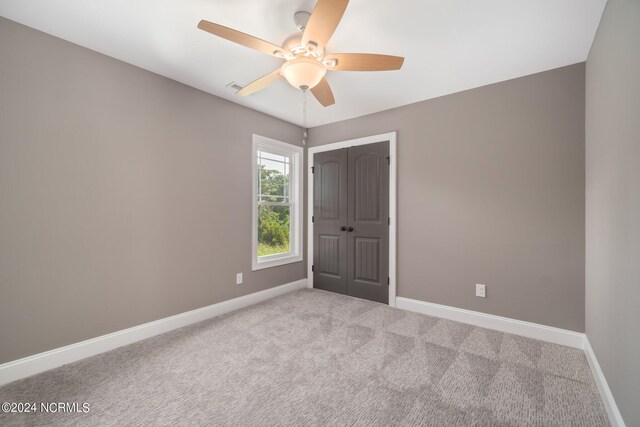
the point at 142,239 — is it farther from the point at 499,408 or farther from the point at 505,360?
the point at 505,360

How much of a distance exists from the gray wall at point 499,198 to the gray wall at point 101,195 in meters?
2.20

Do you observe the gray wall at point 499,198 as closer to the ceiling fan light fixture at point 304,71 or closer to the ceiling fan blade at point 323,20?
the ceiling fan light fixture at point 304,71

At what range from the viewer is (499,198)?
2.80 m

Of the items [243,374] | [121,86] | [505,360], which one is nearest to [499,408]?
[505,360]

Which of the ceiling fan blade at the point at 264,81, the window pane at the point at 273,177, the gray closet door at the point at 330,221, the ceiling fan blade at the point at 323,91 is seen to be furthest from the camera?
the gray closet door at the point at 330,221

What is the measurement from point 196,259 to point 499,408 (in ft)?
9.25

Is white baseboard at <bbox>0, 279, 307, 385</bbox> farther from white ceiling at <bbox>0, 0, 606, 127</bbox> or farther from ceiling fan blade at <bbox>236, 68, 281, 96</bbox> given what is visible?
white ceiling at <bbox>0, 0, 606, 127</bbox>

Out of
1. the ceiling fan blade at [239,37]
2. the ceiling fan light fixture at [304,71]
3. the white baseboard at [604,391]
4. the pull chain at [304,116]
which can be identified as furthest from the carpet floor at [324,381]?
the pull chain at [304,116]

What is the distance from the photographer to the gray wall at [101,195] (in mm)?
1942

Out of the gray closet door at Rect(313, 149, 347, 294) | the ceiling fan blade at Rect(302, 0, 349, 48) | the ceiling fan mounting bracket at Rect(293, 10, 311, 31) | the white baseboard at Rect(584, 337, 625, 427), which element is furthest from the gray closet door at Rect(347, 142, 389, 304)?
the ceiling fan blade at Rect(302, 0, 349, 48)

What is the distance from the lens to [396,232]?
3467 millimetres

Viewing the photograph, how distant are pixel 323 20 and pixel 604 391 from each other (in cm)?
276

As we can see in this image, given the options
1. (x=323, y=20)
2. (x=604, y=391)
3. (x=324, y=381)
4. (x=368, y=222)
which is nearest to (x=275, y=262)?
(x=368, y=222)

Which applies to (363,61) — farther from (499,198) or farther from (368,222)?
(368,222)
